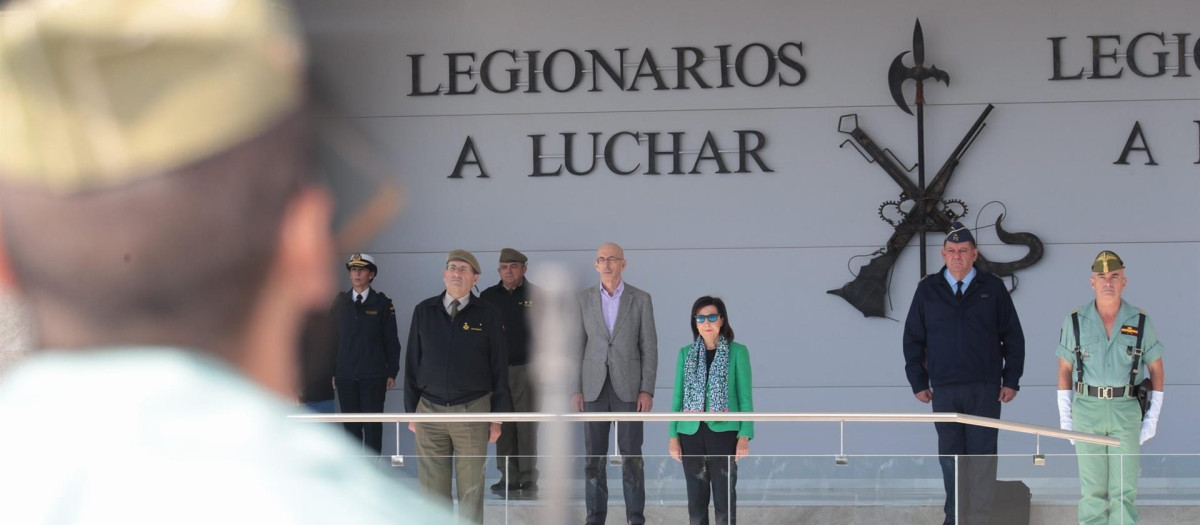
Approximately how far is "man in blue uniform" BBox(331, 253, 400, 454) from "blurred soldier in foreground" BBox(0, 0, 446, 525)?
25.4 feet

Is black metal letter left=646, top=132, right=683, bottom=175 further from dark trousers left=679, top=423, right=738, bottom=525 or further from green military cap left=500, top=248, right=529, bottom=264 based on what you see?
dark trousers left=679, top=423, right=738, bottom=525

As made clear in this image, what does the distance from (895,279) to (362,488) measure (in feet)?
28.8

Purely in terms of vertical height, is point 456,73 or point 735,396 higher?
point 456,73

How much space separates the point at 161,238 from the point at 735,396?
6.07m

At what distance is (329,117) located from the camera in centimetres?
64

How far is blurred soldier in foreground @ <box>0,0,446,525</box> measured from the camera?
23.9 inches

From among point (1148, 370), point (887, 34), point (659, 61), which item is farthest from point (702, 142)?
point (1148, 370)

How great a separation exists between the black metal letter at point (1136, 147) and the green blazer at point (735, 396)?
4.02 meters

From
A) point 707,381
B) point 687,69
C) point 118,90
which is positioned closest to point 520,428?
point 707,381

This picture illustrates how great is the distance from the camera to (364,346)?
8391 millimetres

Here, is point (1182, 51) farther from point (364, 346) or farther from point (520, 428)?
→ point (364, 346)

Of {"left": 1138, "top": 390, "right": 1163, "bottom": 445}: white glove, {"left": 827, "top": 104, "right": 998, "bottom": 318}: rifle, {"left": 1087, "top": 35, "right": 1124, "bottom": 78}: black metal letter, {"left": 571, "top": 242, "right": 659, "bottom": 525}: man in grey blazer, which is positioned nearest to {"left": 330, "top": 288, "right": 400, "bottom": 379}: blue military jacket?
{"left": 571, "top": 242, "right": 659, "bottom": 525}: man in grey blazer

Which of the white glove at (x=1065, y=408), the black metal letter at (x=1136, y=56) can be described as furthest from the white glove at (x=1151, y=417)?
the black metal letter at (x=1136, y=56)

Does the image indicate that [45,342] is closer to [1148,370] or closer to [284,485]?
[284,485]
